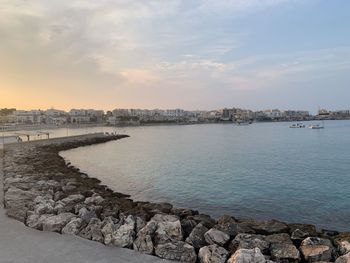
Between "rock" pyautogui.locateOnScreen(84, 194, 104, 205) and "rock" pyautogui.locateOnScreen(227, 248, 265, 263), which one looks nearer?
"rock" pyautogui.locateOnScreen(227, 248, 265, 263)

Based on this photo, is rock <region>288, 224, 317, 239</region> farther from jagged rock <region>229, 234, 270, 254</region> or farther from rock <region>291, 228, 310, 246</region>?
jagged rock <region>229, 234, 270, 254</region>

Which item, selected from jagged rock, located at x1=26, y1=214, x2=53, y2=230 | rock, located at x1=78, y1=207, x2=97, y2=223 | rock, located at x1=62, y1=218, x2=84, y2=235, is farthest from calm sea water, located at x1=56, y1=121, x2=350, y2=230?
jagged rock, located at x1=26, y1=214, x2=53, y2=230

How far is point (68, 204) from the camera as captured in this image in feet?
35.0

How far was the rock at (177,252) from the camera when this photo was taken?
6.76 m

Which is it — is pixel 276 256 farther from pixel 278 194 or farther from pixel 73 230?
pixel 278 194

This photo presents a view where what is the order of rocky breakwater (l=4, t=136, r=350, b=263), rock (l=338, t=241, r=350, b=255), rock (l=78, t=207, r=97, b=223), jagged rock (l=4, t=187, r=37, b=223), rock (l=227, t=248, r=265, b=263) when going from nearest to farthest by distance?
rock (l=227, t=248, r=265, b=263) → rocky breakwater (l=4, t=136, r=350, b=263) → rock (l=338, t=241, r=350, b=255) → rock (l=78, t=207, r=97, b=223) → jagged rock (l=4, t=187, r=37, b=223)

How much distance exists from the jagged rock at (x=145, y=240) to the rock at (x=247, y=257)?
67.4 inches

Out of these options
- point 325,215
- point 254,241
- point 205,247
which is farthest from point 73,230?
point 325,215

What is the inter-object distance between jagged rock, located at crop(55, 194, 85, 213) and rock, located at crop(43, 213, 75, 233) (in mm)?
1020

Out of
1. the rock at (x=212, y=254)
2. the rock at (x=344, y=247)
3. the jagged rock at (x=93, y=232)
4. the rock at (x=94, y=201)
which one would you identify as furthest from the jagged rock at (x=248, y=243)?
the rock at (x=94, y=201)

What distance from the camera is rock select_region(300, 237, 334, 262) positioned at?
661 centimetres

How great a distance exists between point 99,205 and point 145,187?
8701 mm

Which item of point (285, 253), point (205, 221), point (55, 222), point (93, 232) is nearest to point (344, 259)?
point (285, 253)

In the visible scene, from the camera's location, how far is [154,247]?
23.6 feet
